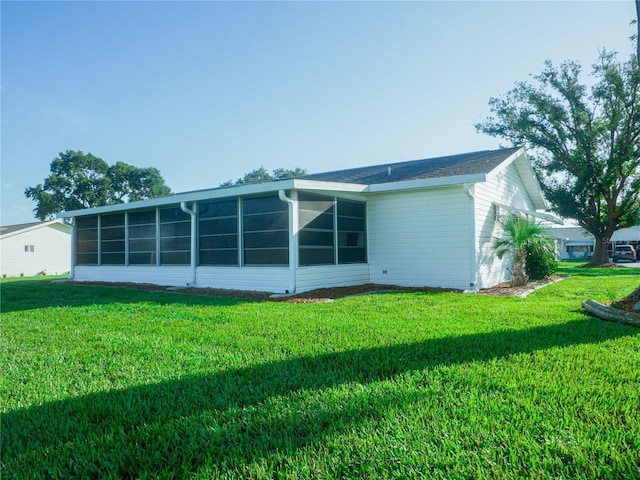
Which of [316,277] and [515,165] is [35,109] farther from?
[515,165]

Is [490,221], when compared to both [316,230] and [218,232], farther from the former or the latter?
[218,232]

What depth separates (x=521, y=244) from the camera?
11000mm

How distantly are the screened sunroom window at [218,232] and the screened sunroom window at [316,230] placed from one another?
2122 millimetres

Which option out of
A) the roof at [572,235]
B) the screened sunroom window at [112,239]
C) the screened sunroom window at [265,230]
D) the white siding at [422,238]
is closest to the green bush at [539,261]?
the white siding at [422,238]

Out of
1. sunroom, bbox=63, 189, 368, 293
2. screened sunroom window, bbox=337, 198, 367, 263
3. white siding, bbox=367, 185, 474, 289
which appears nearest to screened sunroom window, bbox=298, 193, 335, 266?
sunroom, bbox=63, 189, 368, 293

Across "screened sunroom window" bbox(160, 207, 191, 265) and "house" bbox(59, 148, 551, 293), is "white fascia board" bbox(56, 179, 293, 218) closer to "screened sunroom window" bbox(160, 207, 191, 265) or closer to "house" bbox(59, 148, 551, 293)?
"house" bbox(59, 148, 551, 293)

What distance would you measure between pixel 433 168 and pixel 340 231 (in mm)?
3812

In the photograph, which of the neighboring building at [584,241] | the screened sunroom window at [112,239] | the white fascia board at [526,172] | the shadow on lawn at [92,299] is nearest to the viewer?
the shadow on lawn at [92,299]

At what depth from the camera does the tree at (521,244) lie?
11.0 m

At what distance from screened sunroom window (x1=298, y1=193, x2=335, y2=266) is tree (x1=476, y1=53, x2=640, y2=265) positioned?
19.1 meters

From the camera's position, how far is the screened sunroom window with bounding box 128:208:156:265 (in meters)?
13.6

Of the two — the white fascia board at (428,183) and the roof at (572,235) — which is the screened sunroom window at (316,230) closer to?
the white fascia board at (428,183)

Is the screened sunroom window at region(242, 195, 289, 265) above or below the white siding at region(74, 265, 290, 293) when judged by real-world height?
above

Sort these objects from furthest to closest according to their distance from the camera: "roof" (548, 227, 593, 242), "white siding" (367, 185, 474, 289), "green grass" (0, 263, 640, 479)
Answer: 1. "roof" (548, 227, 593, 242)
2. "white siding" (367, 185, 474, 289)
3. "green grass" (0, 263, 640, 479)
